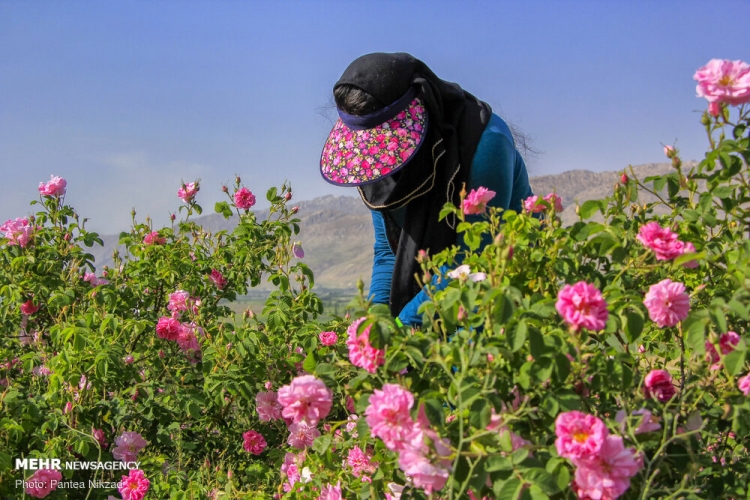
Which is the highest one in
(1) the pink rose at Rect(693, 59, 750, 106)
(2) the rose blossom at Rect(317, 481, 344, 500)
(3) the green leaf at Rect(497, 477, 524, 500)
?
(1) the pink rose at Rect(693, 59, 750, 106)

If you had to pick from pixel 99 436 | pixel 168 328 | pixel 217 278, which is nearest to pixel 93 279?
pixel 217 278

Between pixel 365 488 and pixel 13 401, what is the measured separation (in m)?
1.58

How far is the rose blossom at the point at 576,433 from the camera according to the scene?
1.43 meters

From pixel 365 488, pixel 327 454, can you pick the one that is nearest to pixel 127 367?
pixel 327 454

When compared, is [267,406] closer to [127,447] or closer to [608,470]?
[127,447]

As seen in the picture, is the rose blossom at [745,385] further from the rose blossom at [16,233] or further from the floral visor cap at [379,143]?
the rose blossom at [16,233]

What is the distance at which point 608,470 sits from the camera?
57.6 inches

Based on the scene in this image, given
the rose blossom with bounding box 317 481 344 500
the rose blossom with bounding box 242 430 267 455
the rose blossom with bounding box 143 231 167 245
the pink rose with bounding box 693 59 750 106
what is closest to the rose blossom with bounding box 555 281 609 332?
the pink rose with bounding box 693 59 750 106

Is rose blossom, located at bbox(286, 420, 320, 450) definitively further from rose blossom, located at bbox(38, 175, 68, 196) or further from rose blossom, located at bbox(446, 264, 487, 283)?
rose blossom, located at bbox(38, 175, 68, 196)

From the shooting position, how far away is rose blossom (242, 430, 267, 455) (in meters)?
3.09

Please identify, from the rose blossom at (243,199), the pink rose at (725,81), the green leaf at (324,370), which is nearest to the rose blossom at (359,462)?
the green leaf at (324,370)

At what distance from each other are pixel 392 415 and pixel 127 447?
1863 millimetres

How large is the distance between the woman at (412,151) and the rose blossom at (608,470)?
1.11 meters

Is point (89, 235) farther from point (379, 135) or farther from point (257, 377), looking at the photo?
point (379, 135)
